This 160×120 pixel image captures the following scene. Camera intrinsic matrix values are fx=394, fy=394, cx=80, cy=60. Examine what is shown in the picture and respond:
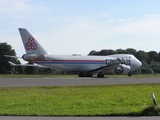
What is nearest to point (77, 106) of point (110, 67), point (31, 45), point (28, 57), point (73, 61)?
point (28, 57)

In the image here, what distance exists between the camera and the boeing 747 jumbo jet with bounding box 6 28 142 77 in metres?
54.6

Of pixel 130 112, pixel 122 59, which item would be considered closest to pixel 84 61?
pixel 122 59

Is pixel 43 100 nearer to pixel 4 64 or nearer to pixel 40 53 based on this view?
pixel 40 53

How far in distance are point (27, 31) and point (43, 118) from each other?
42802mm

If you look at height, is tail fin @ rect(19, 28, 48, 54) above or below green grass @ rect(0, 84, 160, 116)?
above

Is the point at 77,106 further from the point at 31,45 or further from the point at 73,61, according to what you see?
the point at 73,61

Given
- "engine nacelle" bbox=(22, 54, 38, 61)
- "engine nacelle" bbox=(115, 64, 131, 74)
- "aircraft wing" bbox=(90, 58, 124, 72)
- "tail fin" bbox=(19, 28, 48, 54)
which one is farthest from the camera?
"engine nacelle" bbox=(115, 64, 131, 74)

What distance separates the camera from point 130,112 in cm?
1405

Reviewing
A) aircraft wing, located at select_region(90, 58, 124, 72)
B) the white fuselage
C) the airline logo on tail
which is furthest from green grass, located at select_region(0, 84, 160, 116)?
aircraft wing, located at select_region(90, 58, 124, 72)

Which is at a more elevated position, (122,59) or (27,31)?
(27,31)

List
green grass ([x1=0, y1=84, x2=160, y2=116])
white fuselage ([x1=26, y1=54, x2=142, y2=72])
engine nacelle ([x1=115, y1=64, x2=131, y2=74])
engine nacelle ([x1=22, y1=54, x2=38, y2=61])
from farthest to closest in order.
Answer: engine nacelle ([x1=115, y1=64, x2=131, y2=74]) < white fuselage ([x1=26, y1=54, x2=142, y2=72]) < engine nacelle ([x1=22, y1=54, x2=38, y2=61]) < green grass ([x1=0, y1=84, x2=160, y2=116])

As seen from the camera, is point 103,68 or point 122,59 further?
point 122,59

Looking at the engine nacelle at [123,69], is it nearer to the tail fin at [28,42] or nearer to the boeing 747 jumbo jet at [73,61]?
the boeing 747 jumbo jet at [73,61]

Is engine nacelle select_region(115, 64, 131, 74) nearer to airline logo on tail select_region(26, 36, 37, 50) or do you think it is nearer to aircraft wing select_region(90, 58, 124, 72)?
aircraft wing select_region(90, 58, 124, 72)
